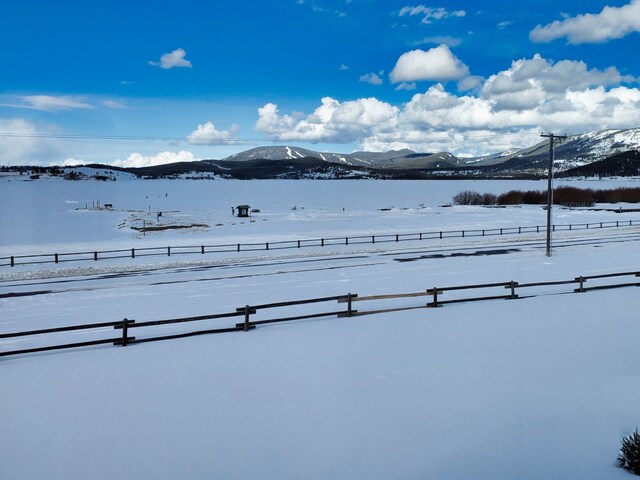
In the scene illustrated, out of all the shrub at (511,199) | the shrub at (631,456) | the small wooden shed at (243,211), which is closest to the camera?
the shrub at (631,456)

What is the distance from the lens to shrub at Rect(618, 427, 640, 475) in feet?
25.1

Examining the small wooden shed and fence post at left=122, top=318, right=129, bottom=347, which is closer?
fence post at left=122, top=318, right=129, bottom=347

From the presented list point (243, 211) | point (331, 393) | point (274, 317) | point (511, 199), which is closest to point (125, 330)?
point (274, 317)

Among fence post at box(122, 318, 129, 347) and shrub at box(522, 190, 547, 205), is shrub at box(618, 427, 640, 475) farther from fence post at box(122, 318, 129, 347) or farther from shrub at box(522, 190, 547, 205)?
shrub at box(522, 190, 547, 205)

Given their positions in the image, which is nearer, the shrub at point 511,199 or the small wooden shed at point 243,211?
the small wooden shed at point 243,211

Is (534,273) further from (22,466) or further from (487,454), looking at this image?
(22,466)

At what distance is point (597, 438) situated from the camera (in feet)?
29.1

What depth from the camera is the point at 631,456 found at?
775cm

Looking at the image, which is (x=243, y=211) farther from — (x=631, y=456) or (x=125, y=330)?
(x=631, y=456)

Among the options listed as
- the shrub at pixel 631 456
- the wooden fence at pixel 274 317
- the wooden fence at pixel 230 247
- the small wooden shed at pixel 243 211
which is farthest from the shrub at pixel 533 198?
the shrub at pixel 631 456

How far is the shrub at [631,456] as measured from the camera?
302 inches

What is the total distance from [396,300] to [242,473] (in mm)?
15141

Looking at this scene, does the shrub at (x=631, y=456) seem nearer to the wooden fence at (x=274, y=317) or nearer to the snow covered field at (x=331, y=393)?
the snow covered field at (x=331, y=393)

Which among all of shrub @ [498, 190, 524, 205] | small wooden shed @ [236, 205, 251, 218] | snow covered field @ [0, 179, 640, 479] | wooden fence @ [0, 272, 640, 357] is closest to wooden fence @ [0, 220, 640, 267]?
snow covered field @ [0, 179, 640, 479]
